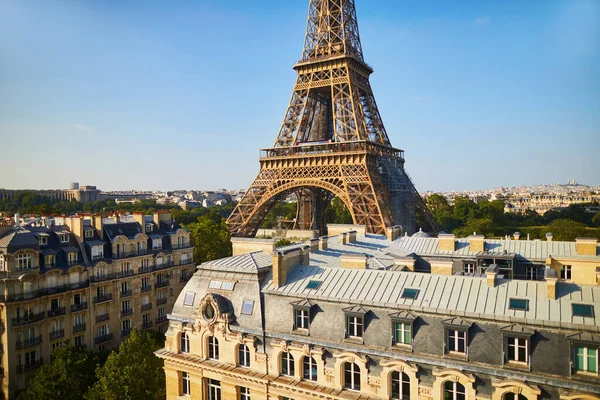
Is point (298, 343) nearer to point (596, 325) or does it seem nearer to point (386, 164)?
point (596, 325)

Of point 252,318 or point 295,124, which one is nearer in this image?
point 252,318

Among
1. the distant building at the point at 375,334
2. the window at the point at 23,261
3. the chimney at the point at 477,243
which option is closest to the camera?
the distant building at the point at 375,334

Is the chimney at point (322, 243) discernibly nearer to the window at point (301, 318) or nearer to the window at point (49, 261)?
the window at point (301, 318)

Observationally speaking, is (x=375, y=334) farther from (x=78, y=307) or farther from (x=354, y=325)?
(x=78, y=307)

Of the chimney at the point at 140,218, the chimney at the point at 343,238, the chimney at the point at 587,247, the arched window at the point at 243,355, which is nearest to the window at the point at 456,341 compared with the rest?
the arched window at the point at 243,355

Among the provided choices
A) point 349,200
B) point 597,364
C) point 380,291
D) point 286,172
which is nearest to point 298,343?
point 380,291

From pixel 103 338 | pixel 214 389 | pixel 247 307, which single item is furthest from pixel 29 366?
pixel 247 307
